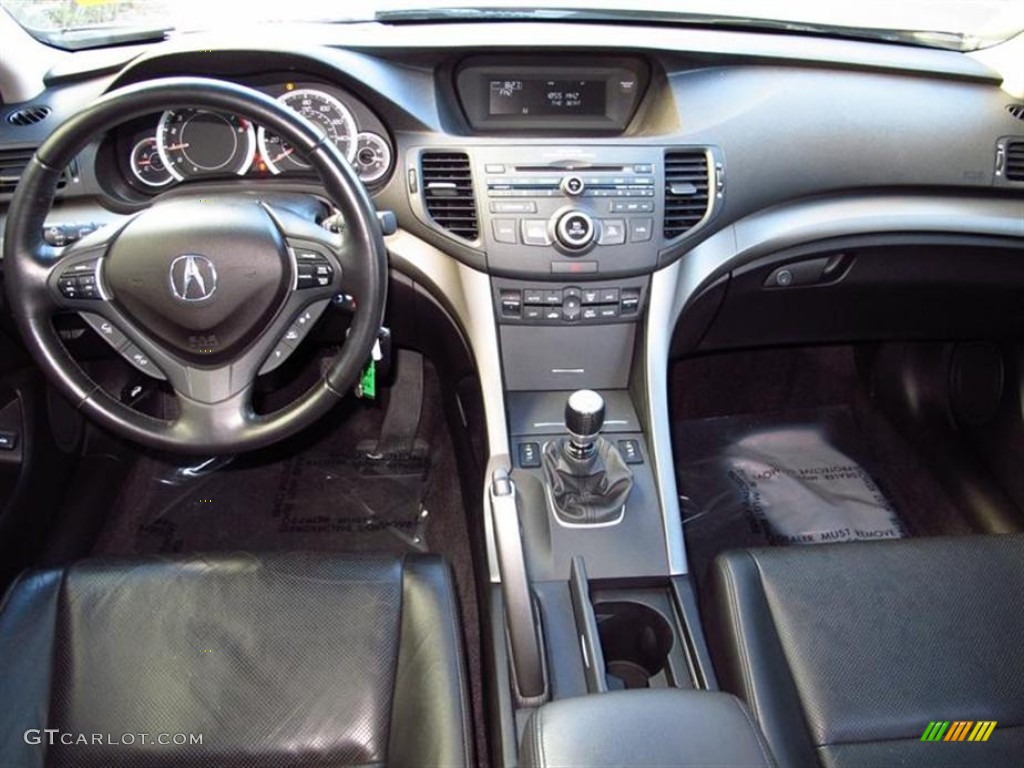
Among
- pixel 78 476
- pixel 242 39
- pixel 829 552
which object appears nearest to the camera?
pixel 829 552

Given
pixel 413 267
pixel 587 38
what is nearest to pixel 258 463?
pixel 413 267

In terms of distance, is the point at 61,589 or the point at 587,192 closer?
the point at 61,589

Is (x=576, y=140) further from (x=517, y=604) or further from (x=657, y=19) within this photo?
(x=517, y=604)

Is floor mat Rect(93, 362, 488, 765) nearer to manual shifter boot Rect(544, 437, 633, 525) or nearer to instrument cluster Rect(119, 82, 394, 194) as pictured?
manual shifter boot Rect(544, 437, 633, 525)

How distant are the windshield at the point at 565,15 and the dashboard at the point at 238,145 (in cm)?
20

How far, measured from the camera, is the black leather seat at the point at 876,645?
1057 millimetres

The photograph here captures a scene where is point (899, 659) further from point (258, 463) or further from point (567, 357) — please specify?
point (258, 463)

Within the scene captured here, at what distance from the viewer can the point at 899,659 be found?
1.13 metres

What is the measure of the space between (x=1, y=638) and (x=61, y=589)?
93mm

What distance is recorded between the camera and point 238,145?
1.49 m

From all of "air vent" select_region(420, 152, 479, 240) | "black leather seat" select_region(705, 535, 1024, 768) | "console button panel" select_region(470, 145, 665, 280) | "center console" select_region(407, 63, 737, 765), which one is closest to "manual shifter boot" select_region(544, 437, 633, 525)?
"center console" select_region(407, 63, 737, 765)

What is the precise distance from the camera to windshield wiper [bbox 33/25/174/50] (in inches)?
62.0

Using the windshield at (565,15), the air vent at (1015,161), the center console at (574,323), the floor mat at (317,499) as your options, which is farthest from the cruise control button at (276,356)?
the air vent at (1015,161)

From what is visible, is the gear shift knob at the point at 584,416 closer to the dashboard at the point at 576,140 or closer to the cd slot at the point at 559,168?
the dashboard at the point at 576,140
